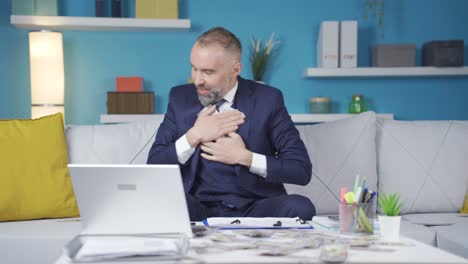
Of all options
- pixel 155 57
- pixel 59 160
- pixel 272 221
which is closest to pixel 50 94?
pixel 155 57

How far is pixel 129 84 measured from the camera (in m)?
4.21

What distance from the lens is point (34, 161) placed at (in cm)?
282

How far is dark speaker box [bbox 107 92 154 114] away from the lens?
415 centimetres

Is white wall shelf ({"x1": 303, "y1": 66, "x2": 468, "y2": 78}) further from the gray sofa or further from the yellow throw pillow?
the yellow throw pillow

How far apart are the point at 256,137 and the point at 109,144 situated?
882mm

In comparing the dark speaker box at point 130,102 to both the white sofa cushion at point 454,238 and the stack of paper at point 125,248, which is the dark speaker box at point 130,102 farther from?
the stack of paper at point 125,248

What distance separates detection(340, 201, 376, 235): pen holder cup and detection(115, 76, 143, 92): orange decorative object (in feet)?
8.84

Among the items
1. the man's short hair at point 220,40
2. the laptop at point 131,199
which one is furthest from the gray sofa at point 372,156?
the laptop at point 131,199

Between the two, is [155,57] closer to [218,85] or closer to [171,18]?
[171,18]

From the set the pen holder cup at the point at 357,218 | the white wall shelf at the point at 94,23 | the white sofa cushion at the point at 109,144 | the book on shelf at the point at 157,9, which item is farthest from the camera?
the book on shelf at the point at 157,9

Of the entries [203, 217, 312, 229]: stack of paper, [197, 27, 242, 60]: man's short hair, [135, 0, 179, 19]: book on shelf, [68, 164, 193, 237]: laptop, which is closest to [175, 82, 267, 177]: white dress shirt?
[197, 27, 242, 60]: man's short hair

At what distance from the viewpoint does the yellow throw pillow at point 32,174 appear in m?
2.77

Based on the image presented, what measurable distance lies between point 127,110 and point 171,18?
0.65 metres

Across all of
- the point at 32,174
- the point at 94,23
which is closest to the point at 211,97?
the point at 32,174
